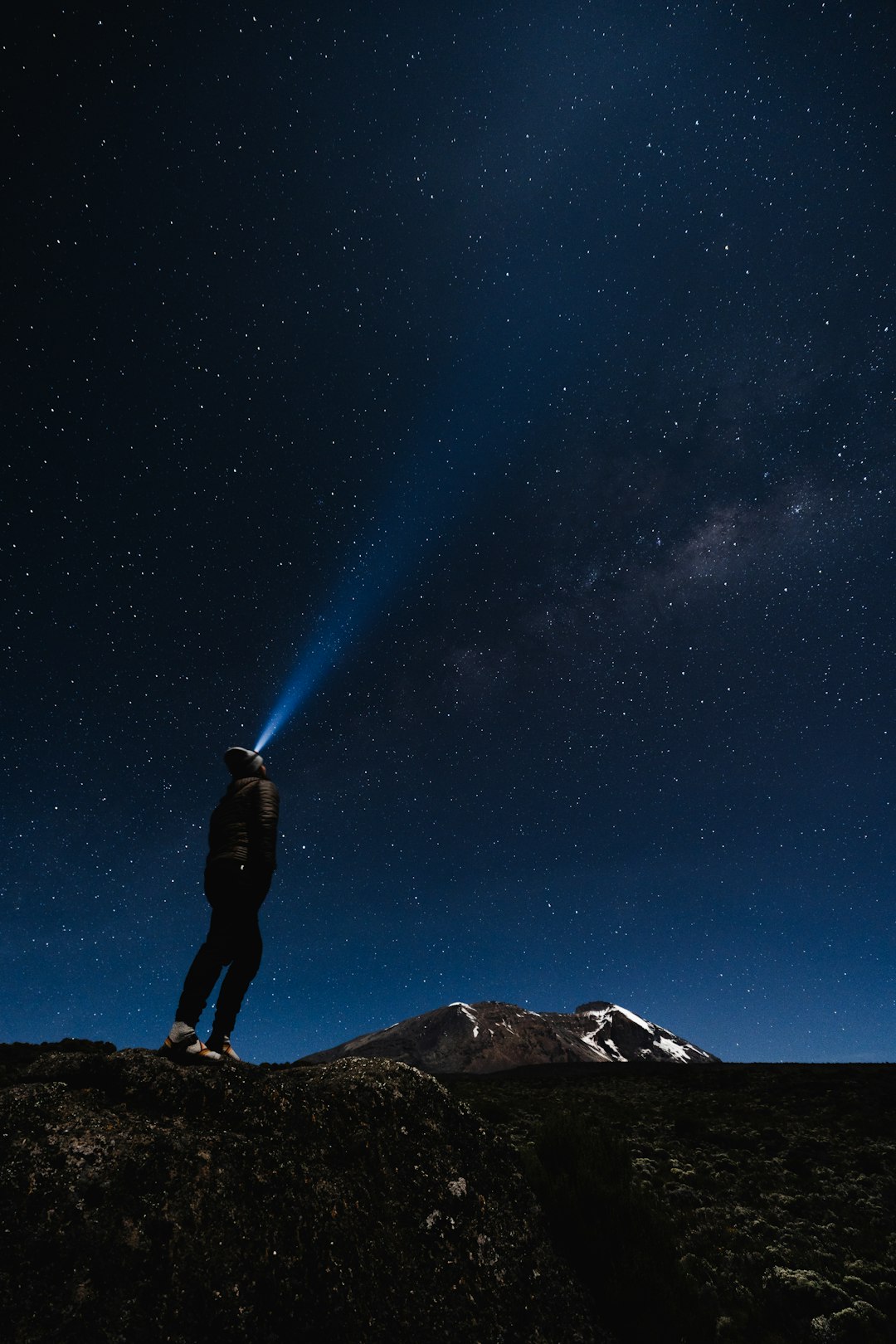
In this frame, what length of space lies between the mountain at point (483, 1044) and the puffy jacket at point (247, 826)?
171316 mm

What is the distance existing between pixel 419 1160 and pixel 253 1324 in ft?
4.61

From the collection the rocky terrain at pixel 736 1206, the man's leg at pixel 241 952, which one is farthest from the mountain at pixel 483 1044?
the man's leg at pixel 241 952

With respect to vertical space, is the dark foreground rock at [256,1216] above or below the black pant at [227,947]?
below

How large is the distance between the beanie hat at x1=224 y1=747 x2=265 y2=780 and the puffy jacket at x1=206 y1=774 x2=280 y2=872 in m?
0.23

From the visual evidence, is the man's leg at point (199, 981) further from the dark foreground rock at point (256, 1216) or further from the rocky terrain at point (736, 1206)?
the rocky terrain at point (736, 1206)

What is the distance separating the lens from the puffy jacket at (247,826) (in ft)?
15.4

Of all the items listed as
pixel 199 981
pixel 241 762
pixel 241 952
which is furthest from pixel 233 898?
pixel 241 762

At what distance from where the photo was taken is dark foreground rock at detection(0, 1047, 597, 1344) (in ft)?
7.98

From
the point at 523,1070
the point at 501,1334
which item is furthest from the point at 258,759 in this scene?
the point at 523,1070

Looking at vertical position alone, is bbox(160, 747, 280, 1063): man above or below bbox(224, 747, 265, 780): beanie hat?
below

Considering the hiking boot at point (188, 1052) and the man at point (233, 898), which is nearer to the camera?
the hiking boot at point (188, 1052)

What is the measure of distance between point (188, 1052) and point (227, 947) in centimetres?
69

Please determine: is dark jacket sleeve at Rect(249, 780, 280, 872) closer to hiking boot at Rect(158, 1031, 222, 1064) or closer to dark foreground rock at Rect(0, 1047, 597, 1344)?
hiking boot at Rect(158, 1031, 222, 1064)

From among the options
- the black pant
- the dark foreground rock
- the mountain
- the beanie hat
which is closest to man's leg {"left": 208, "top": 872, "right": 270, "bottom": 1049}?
the black pant
